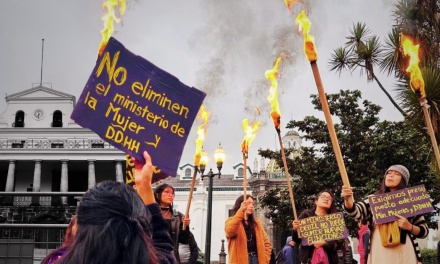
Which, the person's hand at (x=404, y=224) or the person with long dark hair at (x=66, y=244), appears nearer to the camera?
the person with long dark hair at (x=66, y=244)

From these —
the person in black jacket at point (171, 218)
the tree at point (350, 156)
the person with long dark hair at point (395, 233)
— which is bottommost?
the person with long dark hair at point (395, 233)

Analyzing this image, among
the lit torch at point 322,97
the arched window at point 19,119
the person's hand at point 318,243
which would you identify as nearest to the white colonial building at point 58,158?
the arched window at point 19,119

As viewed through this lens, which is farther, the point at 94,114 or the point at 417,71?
the point at 417,71

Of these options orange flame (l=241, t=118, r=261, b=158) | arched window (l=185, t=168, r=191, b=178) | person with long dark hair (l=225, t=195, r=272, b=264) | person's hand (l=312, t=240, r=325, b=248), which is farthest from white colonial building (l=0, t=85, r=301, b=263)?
person's hand (l=312, t=240, r=325, b=248)

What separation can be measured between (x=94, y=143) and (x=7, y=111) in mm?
9998

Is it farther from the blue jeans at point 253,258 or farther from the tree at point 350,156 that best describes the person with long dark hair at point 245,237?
the tree at point 350,156

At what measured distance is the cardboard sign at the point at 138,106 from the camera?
13.6ft

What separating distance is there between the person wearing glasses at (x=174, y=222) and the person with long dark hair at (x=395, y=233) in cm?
206

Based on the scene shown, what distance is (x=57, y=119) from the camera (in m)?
63.8

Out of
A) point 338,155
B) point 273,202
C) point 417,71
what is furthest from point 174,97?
point 273,202

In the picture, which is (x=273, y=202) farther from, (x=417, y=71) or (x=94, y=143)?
(x=94, y=143)

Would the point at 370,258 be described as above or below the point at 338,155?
below

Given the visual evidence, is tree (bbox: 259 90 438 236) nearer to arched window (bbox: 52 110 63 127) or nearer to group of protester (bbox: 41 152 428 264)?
group of protester (bbox: 41 152 428 264)

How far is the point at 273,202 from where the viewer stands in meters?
29.0
